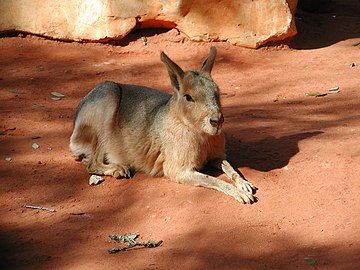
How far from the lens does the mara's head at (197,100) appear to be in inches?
205

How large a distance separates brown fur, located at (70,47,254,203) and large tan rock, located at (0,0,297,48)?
11.3ft

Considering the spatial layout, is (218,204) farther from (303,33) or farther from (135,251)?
(303,33)

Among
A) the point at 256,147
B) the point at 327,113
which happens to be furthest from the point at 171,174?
the point at 327,113

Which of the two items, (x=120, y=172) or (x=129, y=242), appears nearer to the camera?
(x=129, y=242)

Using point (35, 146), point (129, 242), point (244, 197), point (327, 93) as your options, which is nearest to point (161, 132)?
point (244, 197)

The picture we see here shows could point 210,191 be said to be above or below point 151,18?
below

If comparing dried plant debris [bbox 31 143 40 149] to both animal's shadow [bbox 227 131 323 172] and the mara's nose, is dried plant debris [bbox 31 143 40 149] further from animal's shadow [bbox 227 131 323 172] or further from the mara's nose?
the mara's nose

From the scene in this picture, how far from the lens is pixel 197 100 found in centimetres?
530

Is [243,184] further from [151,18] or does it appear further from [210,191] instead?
[151,18]

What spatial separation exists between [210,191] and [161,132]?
31.9 inches

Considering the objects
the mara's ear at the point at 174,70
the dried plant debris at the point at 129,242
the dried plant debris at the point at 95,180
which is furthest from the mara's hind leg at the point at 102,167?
the dried plant debris at the point at 129,242

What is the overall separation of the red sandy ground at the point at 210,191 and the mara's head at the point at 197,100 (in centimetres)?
59

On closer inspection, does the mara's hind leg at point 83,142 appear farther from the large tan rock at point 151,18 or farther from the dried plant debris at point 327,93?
the large tan rock at point 151,18

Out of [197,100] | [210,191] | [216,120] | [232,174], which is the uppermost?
[197,100]
